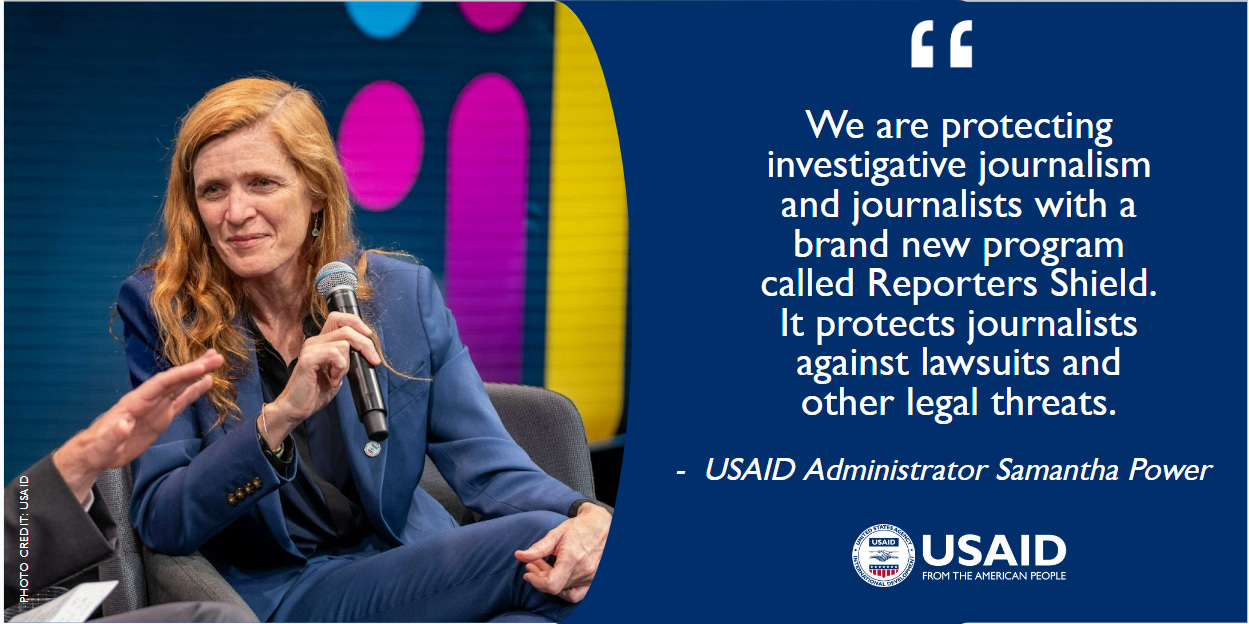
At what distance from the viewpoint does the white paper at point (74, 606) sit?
82.7 inches

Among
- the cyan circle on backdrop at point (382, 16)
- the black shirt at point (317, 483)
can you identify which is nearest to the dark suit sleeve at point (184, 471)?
the black shirt at point (317, 483)

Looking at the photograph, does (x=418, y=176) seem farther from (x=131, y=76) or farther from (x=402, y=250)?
(x=131, y=76)

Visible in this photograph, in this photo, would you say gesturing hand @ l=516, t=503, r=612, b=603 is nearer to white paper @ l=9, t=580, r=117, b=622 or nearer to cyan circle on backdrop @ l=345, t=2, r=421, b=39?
white paper @ l=9, t=580, r=117, b=622

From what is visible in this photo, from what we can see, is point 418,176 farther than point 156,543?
Yes

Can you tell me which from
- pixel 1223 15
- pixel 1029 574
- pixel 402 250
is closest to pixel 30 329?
pixel 402 250

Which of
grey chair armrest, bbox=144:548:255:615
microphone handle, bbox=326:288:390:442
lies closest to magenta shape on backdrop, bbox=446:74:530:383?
microphone handle, bbox=326:288:390:442

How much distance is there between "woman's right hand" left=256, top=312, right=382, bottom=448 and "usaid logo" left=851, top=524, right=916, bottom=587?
1200mm

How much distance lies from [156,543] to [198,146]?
83 cm

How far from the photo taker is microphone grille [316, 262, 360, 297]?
2348 mm

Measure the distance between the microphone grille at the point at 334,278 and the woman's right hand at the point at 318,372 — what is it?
0.28 feet

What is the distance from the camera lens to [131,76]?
270 centimetres

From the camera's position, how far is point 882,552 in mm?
2738

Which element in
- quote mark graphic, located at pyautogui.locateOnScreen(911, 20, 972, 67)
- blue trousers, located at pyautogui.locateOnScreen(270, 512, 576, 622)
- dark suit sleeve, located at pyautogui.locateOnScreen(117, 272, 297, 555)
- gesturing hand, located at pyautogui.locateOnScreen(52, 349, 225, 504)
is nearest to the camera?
gesturing hand, located at pyautogui.locateOnScreen(52, 349, 225, 504)

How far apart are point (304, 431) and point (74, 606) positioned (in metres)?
0.61
